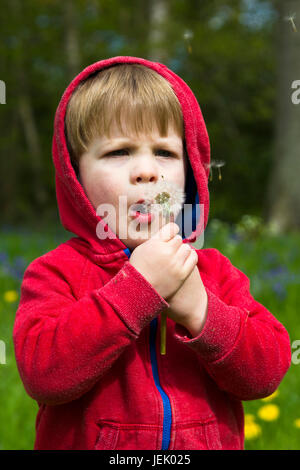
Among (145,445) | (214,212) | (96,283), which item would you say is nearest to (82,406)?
(145,445)

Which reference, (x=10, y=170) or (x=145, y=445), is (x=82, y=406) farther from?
(x=10, y=170)

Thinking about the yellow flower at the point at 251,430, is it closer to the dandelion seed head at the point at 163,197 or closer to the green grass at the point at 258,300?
the green grass at the point at 258,300

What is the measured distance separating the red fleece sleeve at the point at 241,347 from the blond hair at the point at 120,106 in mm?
534

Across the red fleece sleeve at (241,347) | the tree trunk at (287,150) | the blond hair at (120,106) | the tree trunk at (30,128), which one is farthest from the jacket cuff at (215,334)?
the tree trunk at (30,128)

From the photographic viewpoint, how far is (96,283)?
A: 5.77ft

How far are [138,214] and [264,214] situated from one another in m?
8.83

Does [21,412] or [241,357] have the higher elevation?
[241,357]

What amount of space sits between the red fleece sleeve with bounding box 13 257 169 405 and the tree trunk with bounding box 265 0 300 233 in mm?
8271

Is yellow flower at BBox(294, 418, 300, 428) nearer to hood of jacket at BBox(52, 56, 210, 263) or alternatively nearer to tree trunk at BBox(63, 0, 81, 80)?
hood of jacket at BBox(52, 56, 210, 263)

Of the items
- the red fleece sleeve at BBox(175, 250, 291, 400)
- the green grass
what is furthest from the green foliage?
the red fleece sleeve at BBox(175, 250, 291, 400)

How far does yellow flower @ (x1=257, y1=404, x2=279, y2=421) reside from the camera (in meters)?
2.78

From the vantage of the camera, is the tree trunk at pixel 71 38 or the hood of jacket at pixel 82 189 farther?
the tree trunk at pixel 71 38

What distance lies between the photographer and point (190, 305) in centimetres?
162

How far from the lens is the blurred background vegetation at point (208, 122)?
4258mm
